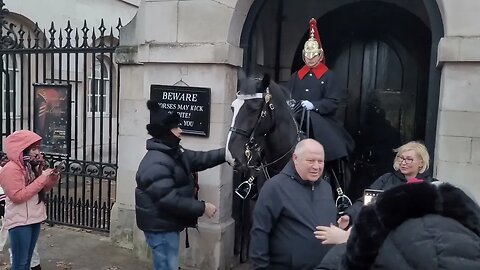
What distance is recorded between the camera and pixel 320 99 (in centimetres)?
511

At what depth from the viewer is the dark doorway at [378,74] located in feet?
22.7

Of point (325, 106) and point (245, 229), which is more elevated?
point (325, 106)

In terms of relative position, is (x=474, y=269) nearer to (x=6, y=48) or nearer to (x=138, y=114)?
(x=138, y=114)

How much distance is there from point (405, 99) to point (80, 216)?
5.23 meters

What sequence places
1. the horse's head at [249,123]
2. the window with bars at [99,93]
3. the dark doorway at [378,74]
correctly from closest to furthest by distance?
the horse's head at [249,123]
the window with bars at [99,93]
the dark doorway at [378,74]

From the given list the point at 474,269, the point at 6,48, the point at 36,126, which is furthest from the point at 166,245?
the point at 6,48

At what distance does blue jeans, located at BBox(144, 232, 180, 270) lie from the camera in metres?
4.23

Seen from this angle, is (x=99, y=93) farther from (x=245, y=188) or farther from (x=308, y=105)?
(x=308, y=105)

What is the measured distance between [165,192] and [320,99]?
81.1 inches

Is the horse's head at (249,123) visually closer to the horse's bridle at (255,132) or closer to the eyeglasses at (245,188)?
the horse's bridle at (255,132)

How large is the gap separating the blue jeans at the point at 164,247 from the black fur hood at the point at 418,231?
313 cm

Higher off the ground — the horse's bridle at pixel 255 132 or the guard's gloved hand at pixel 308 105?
the guard's gloved hand at pixel 308 105

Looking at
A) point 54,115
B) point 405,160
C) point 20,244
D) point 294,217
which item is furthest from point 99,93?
point 294,217

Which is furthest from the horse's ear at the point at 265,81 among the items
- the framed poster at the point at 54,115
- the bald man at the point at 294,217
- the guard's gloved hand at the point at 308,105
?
the framed poster at the point at 54,115
